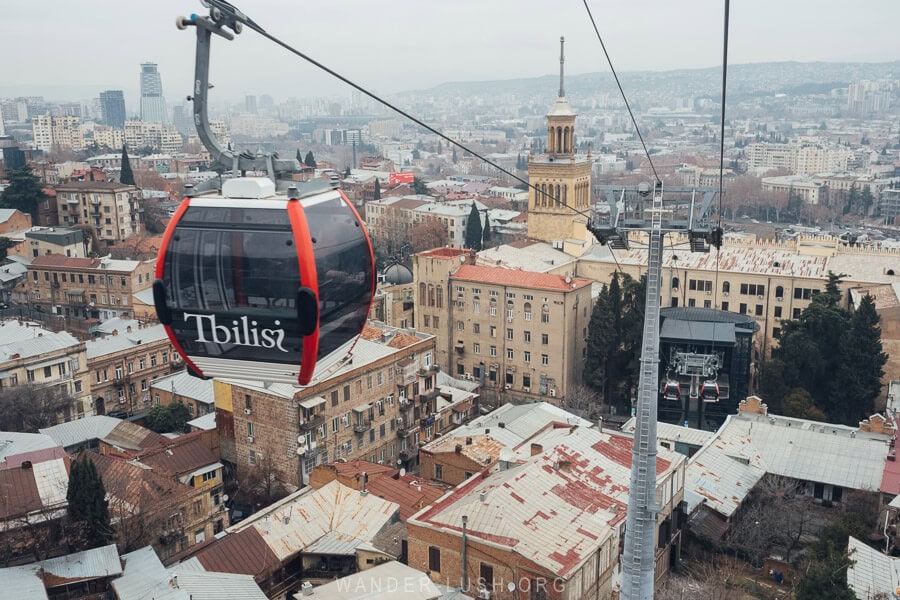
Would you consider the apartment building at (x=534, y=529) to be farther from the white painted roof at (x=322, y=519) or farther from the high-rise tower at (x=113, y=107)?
the high-rise tower at (x=113, y=107)

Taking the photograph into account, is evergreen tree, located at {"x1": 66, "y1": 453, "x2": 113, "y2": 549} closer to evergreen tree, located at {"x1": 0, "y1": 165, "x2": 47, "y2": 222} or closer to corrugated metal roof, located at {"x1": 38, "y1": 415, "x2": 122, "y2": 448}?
corrugated metal roof, located at {"x1": 38, "y1": 415, "x2": 122, "y2": 448}

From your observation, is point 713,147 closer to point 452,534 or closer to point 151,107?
point 151,107

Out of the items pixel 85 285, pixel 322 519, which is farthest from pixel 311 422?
pixel 85 285

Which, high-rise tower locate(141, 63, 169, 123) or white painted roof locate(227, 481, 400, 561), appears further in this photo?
high-rise tower locate(141, 63, 169, 123)

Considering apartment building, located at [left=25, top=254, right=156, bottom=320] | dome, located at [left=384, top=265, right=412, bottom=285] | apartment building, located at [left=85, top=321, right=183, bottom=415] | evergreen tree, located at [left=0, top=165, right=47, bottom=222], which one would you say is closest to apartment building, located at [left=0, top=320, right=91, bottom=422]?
apartment building, located at [left=85, top=321, right=183, bottom=415]

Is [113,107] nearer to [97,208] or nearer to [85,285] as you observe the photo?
[97,208]

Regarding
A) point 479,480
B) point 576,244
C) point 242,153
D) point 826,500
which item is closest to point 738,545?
point 826,500
